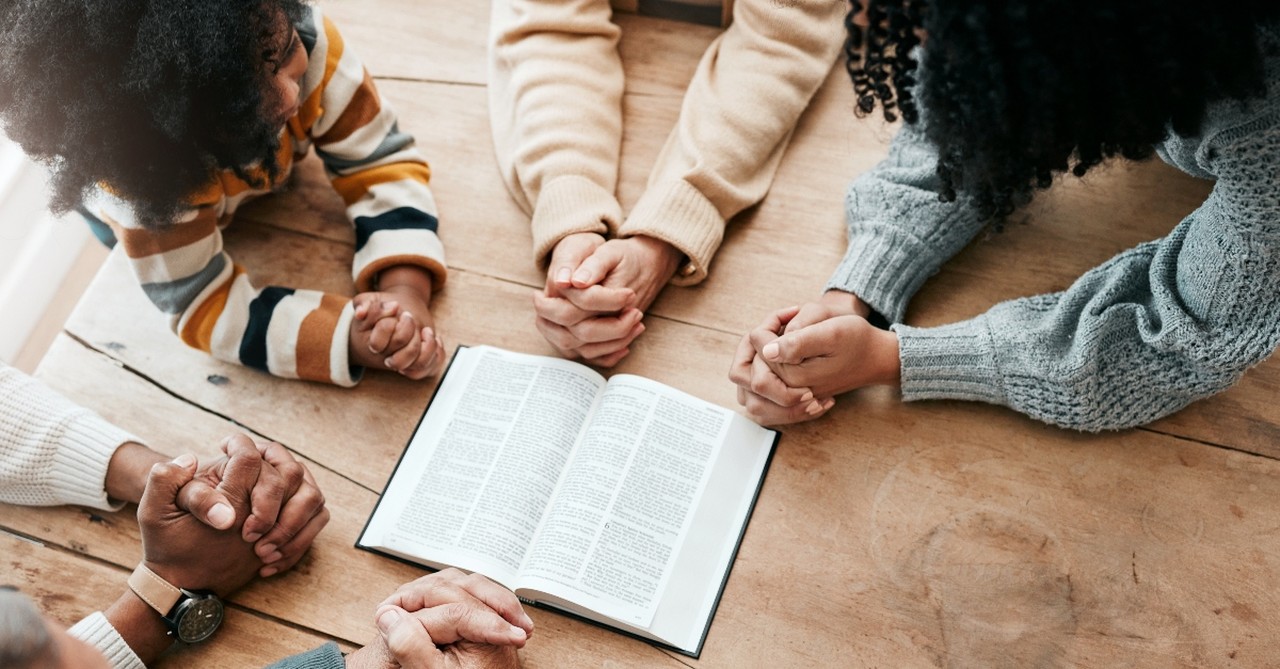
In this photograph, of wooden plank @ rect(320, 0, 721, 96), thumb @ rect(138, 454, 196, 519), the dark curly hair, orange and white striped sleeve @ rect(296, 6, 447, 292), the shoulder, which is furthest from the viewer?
wooden plank @ rect(320, 0, 721, 96)

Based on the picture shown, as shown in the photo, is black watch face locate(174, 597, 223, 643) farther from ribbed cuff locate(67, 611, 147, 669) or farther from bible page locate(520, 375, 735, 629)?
bible page locate(520, 375, 735, 629)

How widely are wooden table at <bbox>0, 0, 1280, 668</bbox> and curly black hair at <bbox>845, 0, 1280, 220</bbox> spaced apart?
40cm

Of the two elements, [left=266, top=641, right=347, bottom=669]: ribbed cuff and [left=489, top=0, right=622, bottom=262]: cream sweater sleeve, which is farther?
[left=489, top=0, right=622, bottom=262]: cream sweater sleeve

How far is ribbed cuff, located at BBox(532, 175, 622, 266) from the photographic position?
1122 millimetres

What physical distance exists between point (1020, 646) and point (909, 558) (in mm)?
123

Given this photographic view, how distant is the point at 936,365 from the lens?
102 cm

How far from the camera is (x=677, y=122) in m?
1.26

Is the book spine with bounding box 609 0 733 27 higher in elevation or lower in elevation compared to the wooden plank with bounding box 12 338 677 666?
higher

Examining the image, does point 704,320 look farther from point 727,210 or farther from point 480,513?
point 480,513

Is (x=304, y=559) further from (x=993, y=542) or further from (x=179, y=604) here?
(x=993, y=542)

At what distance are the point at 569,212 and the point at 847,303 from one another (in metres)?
0.32

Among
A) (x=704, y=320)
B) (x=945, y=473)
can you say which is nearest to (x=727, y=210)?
(x=704, y=320)

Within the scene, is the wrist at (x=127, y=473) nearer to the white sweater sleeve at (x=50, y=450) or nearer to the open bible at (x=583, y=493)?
the white sweater sleeve at (x=50, y=450)

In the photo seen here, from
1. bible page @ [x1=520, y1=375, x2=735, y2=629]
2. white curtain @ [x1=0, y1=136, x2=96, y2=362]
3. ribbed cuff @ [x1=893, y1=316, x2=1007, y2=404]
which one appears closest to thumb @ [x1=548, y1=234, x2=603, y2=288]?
bible page @ [x1=520, y1=375, x2=735, y2=629]
